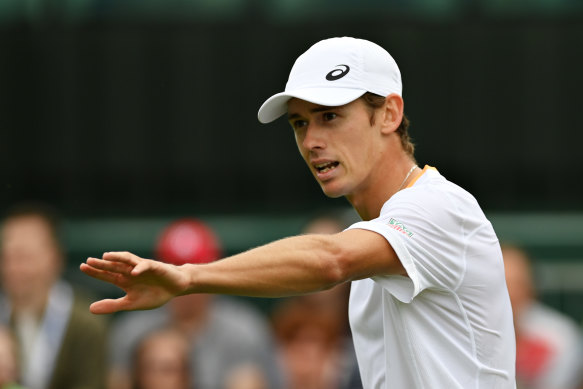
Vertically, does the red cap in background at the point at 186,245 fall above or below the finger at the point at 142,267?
below

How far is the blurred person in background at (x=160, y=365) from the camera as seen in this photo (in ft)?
21.3

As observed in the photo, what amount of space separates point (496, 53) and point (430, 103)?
636 mm

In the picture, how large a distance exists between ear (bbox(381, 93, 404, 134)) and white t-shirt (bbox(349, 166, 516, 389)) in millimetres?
249

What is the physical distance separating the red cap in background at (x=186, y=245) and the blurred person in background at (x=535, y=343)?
6.23ft

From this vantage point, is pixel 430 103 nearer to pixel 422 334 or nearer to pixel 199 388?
pixel 199 388

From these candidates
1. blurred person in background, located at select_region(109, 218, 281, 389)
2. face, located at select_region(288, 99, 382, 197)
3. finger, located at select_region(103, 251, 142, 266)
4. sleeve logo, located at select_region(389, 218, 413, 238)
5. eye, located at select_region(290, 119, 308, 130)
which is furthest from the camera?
blurred person in background, located at select_region(109, 218, 281, 389)

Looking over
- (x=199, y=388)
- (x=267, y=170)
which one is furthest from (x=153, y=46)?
(x=199, y=388)

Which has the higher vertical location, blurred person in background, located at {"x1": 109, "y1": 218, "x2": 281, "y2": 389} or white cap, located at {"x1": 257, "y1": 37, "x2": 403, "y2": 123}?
white cap, located at {"x1": 257, "y1": 37, "x2": 403, "y2": 123}

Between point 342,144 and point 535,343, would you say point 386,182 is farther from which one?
point 535,343

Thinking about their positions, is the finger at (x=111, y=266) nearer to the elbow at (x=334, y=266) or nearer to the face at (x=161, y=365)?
the elbow at (x=334, y=266)

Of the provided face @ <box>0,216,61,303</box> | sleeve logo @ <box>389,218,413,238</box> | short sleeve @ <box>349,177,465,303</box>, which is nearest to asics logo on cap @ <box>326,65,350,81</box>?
short sleeve @ <box>349,177,465,303</box>

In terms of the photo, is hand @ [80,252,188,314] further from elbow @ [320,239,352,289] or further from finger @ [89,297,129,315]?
elbow @ [320,239,352,289]

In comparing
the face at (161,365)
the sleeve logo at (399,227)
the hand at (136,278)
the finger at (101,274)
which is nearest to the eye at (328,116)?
the sleeve logo at (399,227)

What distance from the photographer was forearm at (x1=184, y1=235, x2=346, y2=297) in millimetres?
3258
